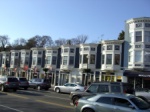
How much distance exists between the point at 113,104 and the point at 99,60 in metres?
35.0

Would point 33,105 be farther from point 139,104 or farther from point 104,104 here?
point 139,104

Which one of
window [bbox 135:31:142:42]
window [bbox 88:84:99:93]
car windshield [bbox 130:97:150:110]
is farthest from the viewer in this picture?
window [bbox 135:31:142:42]

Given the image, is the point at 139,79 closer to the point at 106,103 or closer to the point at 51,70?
the point at 51,70

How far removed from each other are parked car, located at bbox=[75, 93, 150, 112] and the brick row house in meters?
27.4

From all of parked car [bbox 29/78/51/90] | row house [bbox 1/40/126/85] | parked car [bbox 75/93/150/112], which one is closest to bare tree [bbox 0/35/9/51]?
row house [bbox 1/40/126/85]

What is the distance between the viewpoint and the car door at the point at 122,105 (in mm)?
10110

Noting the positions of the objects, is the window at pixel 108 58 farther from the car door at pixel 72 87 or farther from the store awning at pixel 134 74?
the car door at pixel 72 87

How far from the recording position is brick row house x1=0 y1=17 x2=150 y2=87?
39125 millimetres

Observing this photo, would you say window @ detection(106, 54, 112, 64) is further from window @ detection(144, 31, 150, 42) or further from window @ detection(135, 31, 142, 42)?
window @ detection(144, 31, 150, 42)

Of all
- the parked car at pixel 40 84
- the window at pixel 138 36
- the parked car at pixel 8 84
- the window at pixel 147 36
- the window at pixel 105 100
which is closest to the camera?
the window at pixel 105 100

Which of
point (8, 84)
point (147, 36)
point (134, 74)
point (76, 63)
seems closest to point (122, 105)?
point (8, 84)

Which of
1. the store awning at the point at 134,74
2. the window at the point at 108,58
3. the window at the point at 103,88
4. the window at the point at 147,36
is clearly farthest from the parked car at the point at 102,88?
the window at the point at 108,58

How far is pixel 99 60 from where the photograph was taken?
1791 inches

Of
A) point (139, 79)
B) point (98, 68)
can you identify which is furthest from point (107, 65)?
point (139, 79)
